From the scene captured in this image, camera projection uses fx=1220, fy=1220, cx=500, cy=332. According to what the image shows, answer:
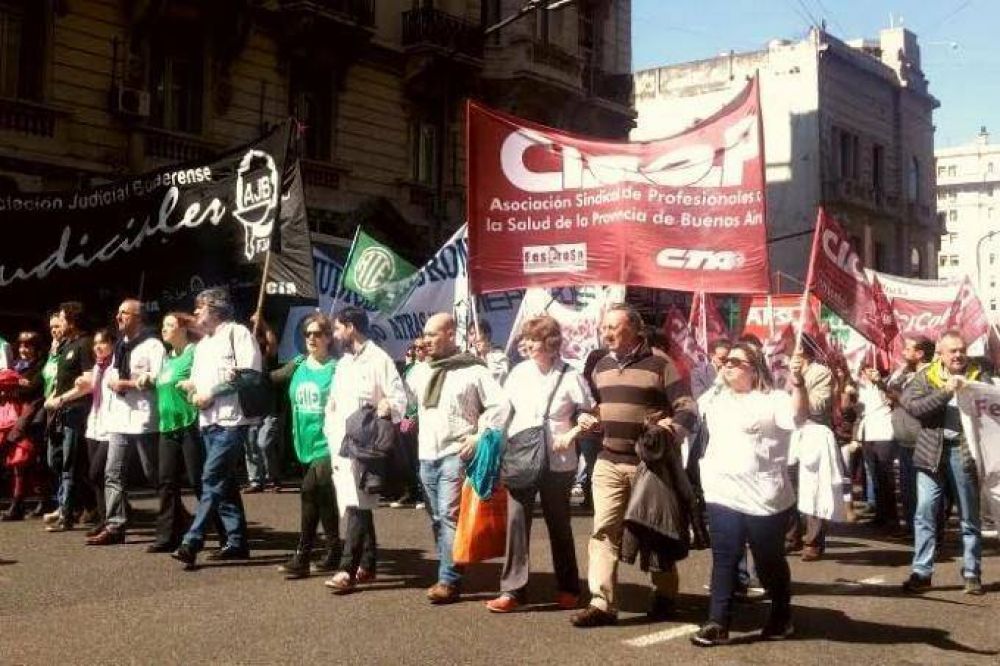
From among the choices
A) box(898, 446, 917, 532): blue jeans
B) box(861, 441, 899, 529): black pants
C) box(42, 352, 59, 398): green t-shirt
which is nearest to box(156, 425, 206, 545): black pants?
box(42, 352, 59, 398): green t-shirt

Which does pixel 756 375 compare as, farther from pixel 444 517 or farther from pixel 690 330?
pixel 690 330

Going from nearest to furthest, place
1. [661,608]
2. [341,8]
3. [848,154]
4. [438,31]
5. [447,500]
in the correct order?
[661,608] → [447,500] → [341,8] → [438,31] → [848,154]

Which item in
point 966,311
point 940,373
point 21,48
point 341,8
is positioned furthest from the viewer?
point 341,8

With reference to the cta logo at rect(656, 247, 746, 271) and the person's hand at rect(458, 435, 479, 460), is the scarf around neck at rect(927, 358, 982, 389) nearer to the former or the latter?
the cta logo at rect(656, 247, 746, 271)

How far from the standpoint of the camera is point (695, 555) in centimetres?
946

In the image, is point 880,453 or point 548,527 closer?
point 548,527

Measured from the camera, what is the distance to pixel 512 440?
717cm

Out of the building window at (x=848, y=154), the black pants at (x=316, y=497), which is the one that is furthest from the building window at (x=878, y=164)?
the black pants at (x=316, y=497)

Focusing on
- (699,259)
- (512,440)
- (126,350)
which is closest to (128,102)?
(126,350)

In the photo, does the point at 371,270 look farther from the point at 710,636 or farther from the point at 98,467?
the point at 710,636

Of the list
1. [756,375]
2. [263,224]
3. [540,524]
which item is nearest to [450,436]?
[756,375]

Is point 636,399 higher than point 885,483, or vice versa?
point 636,399

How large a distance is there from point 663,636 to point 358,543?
Answer: 2.16 m

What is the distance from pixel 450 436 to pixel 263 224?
316 cm
